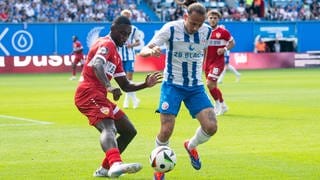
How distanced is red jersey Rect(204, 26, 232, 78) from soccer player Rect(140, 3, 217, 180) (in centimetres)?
857

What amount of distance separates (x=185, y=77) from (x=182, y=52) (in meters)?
0.36

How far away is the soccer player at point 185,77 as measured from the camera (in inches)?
468

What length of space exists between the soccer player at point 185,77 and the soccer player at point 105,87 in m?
0.63

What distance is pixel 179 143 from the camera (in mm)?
15414

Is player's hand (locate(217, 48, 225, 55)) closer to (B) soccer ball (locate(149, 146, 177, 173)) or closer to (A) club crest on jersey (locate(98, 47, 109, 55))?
(A) club crest on jersey (locate(98, 47, 109, 55))

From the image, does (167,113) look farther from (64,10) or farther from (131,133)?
(64,10)

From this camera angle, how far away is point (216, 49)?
20.9 meters

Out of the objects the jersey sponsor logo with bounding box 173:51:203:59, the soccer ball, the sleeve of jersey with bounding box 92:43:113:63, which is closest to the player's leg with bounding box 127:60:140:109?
the jersey sponsor logo with bounding box 173:51:203:59

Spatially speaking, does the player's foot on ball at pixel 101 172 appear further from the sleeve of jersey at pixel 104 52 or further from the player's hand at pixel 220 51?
the player's hand at pixel 220 51

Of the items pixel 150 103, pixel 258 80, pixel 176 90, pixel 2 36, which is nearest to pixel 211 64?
pixel 150 103

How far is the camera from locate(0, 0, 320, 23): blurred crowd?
160 feet

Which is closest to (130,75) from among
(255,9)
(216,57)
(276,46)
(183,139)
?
(216,57)

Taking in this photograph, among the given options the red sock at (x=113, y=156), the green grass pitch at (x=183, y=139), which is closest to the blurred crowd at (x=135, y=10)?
the green grass pitch at (x=183, y=139)

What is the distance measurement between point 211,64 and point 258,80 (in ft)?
53.1
